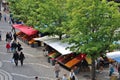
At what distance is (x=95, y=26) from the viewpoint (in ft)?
97.0

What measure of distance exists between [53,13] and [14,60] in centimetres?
620

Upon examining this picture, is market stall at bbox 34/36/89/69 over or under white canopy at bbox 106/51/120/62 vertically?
under

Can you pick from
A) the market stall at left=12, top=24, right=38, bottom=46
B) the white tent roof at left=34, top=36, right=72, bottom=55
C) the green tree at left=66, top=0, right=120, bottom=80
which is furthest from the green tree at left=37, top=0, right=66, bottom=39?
the green tree at left=66, top=0, right=120, bottom=80

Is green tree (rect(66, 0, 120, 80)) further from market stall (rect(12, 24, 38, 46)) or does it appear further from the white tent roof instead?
market stall (rect(12, 24, 38, 46))

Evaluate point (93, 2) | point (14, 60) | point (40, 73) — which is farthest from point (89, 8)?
point (14, 60)

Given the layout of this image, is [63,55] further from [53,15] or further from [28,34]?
[28,34]

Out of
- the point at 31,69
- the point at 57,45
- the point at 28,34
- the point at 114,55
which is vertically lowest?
the point at 31,69

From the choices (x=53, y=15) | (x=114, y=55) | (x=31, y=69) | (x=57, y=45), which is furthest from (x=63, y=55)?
(x=114, y=55)

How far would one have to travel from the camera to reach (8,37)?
4659 cm

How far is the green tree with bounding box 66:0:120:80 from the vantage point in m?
28.9

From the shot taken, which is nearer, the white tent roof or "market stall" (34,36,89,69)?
the white tent roof

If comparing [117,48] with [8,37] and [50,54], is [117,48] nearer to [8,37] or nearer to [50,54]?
[50,54]

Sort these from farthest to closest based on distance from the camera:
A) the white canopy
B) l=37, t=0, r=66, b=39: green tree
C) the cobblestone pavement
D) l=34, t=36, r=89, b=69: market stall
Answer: l=37, t=0, r=66, b=39: green tree
l=34, t=36, r=89, b=69: market stall
the cobblestone pavement
the white canopy

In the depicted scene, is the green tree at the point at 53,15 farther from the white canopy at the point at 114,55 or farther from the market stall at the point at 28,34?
the white canopy at the point at 114,55
